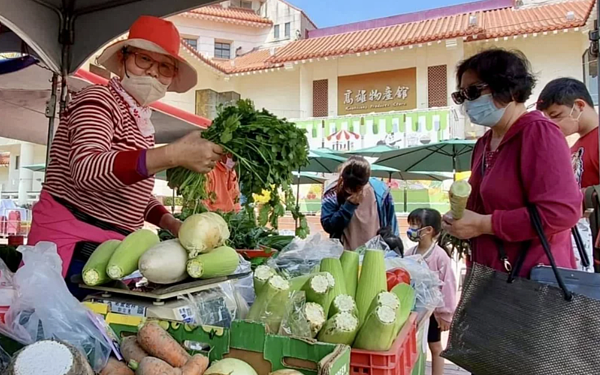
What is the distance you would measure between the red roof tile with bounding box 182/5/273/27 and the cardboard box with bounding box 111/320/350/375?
24396 millimetres

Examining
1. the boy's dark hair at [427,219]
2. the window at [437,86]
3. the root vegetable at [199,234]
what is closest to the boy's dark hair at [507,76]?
the root vegetable at [199,234]

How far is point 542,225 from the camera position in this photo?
5.12 ft

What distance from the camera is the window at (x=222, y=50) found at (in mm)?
24438

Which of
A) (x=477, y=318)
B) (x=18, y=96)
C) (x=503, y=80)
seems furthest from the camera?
(x=18, y=96)

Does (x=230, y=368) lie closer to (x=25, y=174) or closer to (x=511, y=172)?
(x=511, y=172)

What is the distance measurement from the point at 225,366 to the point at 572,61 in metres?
15.8

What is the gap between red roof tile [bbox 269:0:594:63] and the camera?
13312 mm

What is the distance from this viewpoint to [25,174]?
1978cm

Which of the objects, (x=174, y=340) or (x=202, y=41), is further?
(x=202, y=41)

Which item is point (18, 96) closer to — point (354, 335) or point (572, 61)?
point (354, 335)

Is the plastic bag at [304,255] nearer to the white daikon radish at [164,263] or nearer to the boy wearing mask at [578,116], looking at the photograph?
the white daikon radish at [164,263]

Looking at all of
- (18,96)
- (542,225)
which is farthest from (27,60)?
(542,225)

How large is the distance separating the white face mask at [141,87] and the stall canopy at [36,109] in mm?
2187

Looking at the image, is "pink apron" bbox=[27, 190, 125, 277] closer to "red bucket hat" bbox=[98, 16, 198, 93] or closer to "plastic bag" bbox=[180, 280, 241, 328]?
"plastic bag" bbox=[180, 280, 241, 328]
